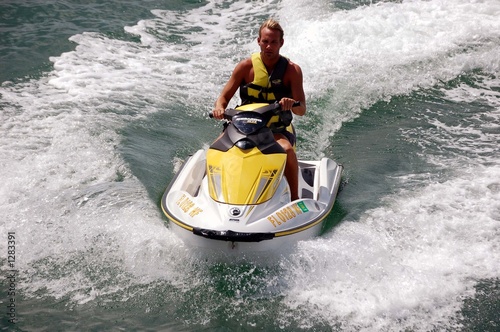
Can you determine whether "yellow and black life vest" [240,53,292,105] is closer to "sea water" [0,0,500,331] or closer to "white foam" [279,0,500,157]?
"sea water" [0,0,500,331]

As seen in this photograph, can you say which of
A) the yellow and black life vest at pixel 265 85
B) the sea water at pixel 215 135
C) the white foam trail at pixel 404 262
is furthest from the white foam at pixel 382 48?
the white foam trail at pixel 404 262

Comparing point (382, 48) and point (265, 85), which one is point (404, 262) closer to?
point (265, 85)

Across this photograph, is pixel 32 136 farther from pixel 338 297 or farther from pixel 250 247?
pixel 338 297

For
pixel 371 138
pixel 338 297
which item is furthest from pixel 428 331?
pixel 371 138

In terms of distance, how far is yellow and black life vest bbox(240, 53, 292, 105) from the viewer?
5766 millimetres

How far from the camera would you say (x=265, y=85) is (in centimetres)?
582

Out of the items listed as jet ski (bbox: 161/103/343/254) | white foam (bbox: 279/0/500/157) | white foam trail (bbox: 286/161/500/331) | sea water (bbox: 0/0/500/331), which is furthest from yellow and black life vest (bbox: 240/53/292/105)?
white foam (bbox: 279/0/500/157)

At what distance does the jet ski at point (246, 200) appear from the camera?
4.66 metres

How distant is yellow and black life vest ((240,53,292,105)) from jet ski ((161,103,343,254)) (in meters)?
0.26

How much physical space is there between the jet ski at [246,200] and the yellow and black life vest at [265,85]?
0.26 meters

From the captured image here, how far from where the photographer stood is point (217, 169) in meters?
5.13

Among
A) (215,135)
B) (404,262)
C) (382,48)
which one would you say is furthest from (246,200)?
(382,48)

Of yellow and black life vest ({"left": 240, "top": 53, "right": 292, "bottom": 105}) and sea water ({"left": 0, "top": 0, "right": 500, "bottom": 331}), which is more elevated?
yellow and black life vest ({"left": 240, "top": 53, "right": 292, "bottom": 105})

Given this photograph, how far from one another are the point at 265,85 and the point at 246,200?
4.65ft
